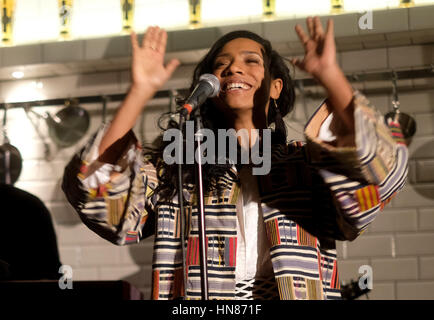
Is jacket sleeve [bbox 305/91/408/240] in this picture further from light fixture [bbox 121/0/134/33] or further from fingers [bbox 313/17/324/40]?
light fixture [bbox 121/0/134/33]

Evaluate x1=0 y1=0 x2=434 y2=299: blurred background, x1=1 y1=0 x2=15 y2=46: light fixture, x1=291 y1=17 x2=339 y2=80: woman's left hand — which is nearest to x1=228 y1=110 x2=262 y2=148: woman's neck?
x1=291 y1=17 x2=339 y2=80: woman's left hand

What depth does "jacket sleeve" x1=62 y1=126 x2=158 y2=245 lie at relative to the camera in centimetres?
A: 151

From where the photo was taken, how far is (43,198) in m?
4.01

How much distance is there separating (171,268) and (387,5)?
2.47 metres

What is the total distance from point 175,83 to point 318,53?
8.45 feet

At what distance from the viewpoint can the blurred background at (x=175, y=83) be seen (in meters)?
3.53

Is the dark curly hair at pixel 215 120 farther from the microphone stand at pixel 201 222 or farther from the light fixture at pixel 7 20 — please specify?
the light fixture at pixel 7 20

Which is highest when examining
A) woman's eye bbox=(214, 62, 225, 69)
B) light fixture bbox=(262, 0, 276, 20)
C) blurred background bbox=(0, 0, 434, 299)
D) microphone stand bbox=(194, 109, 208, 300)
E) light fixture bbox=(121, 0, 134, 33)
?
light fixture bbox=(121, 0, 134, 33)

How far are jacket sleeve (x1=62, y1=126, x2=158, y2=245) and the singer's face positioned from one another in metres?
0.34

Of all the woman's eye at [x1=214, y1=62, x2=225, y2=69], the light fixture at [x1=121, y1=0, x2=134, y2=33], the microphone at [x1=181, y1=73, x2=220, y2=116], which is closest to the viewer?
the microphone at [x1=181, y1=73, x2=220, y2=116]

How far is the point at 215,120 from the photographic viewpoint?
2.01m

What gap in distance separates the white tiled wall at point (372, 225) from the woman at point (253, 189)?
1855 millimetres

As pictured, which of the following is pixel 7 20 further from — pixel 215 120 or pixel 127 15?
pixel 215 120
